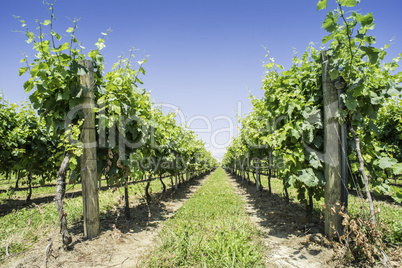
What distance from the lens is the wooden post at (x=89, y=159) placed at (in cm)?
429

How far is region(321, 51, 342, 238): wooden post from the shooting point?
3.61 m

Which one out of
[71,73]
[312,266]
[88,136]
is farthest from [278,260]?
[71,73]

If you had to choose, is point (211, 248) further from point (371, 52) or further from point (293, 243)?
point (371, 52)

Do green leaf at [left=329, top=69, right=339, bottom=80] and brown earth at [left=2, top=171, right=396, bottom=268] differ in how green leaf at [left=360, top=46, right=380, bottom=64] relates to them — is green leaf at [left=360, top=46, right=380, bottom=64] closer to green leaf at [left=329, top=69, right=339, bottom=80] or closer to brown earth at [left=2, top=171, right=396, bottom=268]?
green leaf at [left=329, top=69, right=339, bottom=80]

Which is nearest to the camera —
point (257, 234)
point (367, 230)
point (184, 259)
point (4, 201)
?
point (367, 230)

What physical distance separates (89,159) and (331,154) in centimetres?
456

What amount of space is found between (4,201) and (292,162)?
1337cm

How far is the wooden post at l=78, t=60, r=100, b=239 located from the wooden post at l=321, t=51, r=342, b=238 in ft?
14.6

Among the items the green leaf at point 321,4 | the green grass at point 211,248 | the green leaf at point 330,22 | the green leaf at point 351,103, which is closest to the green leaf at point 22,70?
the green grass at point 211,248

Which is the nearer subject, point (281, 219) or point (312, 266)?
point (312, 266)

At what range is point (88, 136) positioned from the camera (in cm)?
432

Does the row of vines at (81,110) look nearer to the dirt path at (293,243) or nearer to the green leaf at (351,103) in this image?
the dirt path at (293,243)

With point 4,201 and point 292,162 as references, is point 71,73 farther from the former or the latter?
point 4,201

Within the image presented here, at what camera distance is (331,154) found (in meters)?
3.73
